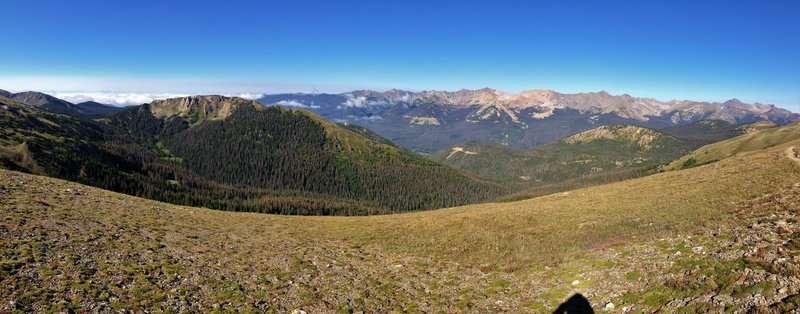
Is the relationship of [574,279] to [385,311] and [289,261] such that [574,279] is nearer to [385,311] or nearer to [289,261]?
[385,311]

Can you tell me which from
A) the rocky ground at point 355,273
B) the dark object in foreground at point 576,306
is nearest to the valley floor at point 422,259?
the rocky ground at point 355,273

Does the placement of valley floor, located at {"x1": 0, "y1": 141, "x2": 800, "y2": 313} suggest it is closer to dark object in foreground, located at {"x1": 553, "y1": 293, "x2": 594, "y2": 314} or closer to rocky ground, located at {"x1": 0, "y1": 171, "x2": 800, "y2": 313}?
rocky ground, located at {"x1": 0, "y1": 171, "x2": 800, "y2": 313}

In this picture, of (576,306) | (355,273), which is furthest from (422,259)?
(576,306)

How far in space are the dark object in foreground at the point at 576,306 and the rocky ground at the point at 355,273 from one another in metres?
0.49

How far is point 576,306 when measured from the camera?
22.8 m

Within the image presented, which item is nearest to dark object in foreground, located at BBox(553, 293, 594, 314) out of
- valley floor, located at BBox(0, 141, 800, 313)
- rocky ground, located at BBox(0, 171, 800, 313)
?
rocky ground, located at BBox(0, 171, 800, 313)

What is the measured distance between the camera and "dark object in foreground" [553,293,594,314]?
22000 mm

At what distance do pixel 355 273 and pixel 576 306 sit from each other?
1709 centimetres

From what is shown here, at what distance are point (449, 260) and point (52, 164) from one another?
8516 inches

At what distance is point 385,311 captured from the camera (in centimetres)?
2378

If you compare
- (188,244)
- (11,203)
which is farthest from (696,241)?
(11,203)

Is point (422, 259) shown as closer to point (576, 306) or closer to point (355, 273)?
point (355, 273)

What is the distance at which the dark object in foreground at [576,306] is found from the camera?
22.0 meters

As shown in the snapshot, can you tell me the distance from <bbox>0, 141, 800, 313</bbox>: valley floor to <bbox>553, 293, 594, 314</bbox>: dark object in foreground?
0.60 m
